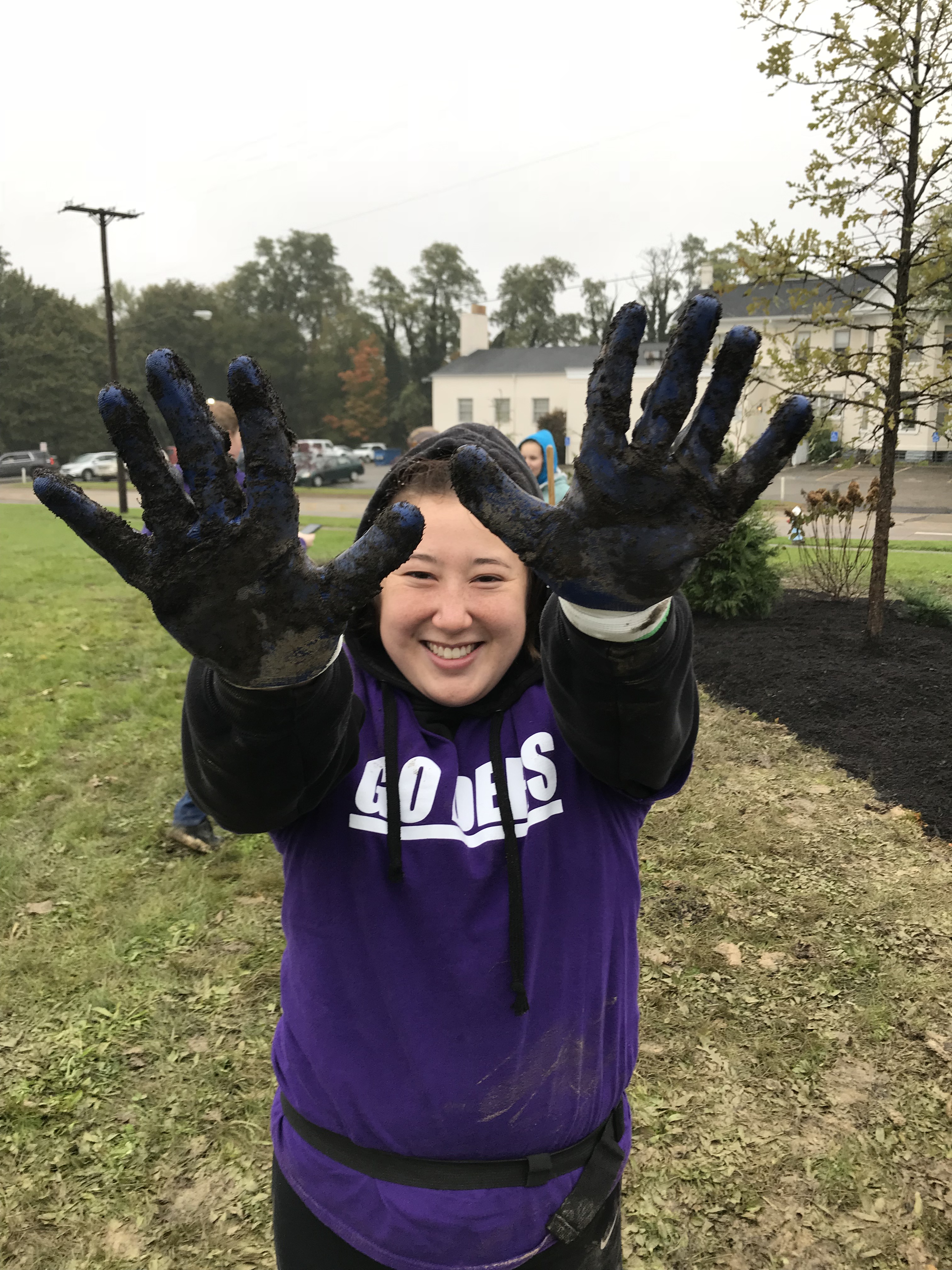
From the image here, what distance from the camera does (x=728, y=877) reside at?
384cm

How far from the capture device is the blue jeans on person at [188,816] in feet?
13.4

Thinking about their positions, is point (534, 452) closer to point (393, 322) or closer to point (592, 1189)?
point (592, 1189)

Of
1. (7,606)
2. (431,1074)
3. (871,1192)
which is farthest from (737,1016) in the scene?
(7,606)

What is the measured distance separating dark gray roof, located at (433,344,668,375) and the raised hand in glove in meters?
40.9

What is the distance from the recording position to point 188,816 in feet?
13.4

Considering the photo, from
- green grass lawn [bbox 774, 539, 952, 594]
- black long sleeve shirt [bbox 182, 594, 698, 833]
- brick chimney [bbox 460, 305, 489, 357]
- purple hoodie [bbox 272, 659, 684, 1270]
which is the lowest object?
green grass lawn [bbox 774, 539, 952, 594]

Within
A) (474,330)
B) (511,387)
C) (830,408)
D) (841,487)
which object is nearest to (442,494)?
(830,408)

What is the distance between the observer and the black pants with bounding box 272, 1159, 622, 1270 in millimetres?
1294

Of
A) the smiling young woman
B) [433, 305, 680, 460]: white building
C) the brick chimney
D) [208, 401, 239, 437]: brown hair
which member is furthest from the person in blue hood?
the brick chimney

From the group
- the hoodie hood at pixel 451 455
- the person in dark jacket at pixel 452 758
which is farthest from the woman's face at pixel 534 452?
the person in dark jacket at pixel 452 758

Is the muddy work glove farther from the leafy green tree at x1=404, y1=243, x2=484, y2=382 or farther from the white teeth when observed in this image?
the leafy green tree at x1=404, y1=243, x2=484, y2=382

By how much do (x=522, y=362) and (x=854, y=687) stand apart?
39597mm

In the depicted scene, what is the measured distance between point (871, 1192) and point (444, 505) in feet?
7.72

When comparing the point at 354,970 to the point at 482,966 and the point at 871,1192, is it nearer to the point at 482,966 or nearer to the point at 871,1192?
the point at 482,966
